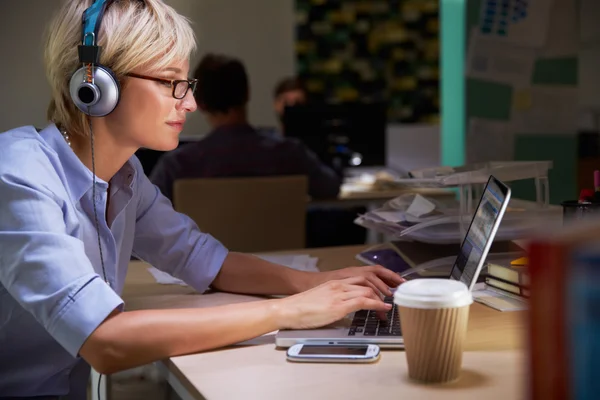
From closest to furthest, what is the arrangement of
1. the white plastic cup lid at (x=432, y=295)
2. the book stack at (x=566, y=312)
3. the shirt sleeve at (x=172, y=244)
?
the book stack at (x=566, y=312)
the white plastic cup lid at (x=432, y=295)
the shirt sleeve at (x=172, y=244)

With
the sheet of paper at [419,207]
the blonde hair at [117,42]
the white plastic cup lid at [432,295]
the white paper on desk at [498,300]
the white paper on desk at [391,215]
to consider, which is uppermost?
the blonde hair at [117,42]

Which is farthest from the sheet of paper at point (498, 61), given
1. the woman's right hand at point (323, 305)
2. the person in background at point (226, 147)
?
the woman's right hand at point (323, 305)

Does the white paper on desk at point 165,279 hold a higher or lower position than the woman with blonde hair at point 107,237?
lower

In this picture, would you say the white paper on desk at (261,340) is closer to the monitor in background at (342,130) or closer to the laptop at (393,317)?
the laptop at (393,317)

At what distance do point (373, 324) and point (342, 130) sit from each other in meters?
2.99

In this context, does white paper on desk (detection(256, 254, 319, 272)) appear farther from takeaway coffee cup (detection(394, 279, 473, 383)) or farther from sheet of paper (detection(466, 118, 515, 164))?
sheet of paper (detection(466, 118, 515, 164))

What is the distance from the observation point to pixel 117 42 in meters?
1.25

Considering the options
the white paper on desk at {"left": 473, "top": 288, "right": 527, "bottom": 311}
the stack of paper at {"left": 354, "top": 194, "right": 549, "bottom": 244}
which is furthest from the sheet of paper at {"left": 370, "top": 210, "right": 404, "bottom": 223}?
the white paper on desk at {"left": 473, "top": 288, "right": 527, "bottom": 311}

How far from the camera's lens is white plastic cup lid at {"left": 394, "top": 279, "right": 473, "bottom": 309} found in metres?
0.87

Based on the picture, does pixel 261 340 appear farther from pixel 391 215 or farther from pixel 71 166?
pixel 391 215

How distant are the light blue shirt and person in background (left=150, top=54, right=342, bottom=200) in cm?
161

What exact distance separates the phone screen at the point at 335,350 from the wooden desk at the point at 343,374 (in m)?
0.03

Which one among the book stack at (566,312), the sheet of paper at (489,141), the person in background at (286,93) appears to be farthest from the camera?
the person in background at (286,93)

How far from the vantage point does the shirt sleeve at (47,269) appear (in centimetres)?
101
